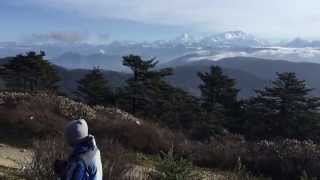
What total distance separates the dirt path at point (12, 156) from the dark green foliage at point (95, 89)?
27.9 m

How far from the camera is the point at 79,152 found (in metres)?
6.18

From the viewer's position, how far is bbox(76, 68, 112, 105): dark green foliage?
49281 millimetres

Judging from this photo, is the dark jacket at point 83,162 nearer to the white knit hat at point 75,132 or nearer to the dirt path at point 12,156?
the white knit hat at point 75,132

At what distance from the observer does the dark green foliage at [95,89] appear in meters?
49.3

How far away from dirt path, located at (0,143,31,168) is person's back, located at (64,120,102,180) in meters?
9.02

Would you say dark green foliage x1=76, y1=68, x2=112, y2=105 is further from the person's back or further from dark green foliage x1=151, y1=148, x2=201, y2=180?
the person's back

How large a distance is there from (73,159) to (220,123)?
36328mm

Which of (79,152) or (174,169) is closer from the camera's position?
(79,152)

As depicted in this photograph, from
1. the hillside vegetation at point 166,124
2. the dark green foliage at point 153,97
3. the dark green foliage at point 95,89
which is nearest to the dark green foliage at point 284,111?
the hillside vegetation at point 166,124

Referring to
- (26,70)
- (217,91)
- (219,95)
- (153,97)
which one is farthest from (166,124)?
(26,70)

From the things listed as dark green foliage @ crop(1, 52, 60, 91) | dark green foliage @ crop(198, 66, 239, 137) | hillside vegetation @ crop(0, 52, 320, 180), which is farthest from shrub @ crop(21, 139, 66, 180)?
dark green foliage @ crop(1, 52, 60, 91)

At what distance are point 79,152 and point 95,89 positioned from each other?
155ft

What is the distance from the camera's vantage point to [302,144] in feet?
72.0

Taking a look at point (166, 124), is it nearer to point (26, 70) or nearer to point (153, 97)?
point (153, 97)
